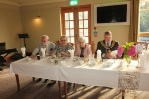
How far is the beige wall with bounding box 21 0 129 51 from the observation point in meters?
4.84

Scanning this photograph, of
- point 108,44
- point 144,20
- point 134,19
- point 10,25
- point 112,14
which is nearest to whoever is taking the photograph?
point 108,44

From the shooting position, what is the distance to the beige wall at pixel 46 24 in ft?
15.9

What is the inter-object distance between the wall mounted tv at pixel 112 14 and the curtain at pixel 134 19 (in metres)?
0.12

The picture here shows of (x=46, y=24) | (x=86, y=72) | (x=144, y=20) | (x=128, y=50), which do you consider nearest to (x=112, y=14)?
(x=144, y=20)

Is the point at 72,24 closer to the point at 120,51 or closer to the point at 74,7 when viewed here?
the point at 74,7

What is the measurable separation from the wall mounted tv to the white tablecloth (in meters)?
2.77

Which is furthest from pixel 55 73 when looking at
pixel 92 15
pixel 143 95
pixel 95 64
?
pixel 92 15

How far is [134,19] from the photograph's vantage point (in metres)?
4.34

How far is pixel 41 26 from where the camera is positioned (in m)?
5.93

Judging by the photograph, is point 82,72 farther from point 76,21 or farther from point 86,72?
point 76,21

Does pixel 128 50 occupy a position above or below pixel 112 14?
below

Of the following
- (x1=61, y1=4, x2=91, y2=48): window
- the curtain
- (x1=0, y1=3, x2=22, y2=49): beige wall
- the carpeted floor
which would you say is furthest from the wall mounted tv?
(x1=0, y1=3, x2=22, y2=49): beige wall

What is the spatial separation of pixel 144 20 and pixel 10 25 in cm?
509

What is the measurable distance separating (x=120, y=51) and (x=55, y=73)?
1051 millimetres
